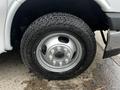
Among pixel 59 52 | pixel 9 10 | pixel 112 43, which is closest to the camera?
pixel 9 10

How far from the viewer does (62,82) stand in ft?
11.6

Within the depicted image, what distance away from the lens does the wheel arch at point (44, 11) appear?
321 cm

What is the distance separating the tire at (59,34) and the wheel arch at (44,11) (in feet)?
0.60

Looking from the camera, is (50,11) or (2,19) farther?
(50,11)

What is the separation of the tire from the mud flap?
0.21 meters

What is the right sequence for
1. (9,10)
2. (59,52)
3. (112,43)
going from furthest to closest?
(59,52), (112,43), (9,10)

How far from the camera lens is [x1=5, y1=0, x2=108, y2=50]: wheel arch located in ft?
10.5

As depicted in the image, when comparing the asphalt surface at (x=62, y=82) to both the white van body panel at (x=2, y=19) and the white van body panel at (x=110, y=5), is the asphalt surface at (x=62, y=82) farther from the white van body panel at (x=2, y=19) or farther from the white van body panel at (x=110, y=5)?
the white van body panel at (x=110, y=5)

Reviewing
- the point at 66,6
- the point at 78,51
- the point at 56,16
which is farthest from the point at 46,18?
the point at 78,51

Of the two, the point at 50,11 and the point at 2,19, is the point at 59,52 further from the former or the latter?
the point at 2,19

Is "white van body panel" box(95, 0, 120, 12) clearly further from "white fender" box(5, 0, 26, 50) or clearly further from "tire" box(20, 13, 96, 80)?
"white fender" box(5, 0, 26, 50)

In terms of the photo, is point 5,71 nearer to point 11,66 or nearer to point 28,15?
point 11,66

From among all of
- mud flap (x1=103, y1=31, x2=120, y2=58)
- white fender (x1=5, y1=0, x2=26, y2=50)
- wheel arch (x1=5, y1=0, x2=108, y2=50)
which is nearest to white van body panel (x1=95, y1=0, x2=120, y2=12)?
wheel arch (x1=5, y1=0, x2=108, y2=50)

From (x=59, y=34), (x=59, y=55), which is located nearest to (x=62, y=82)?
(x=59, y=55)
